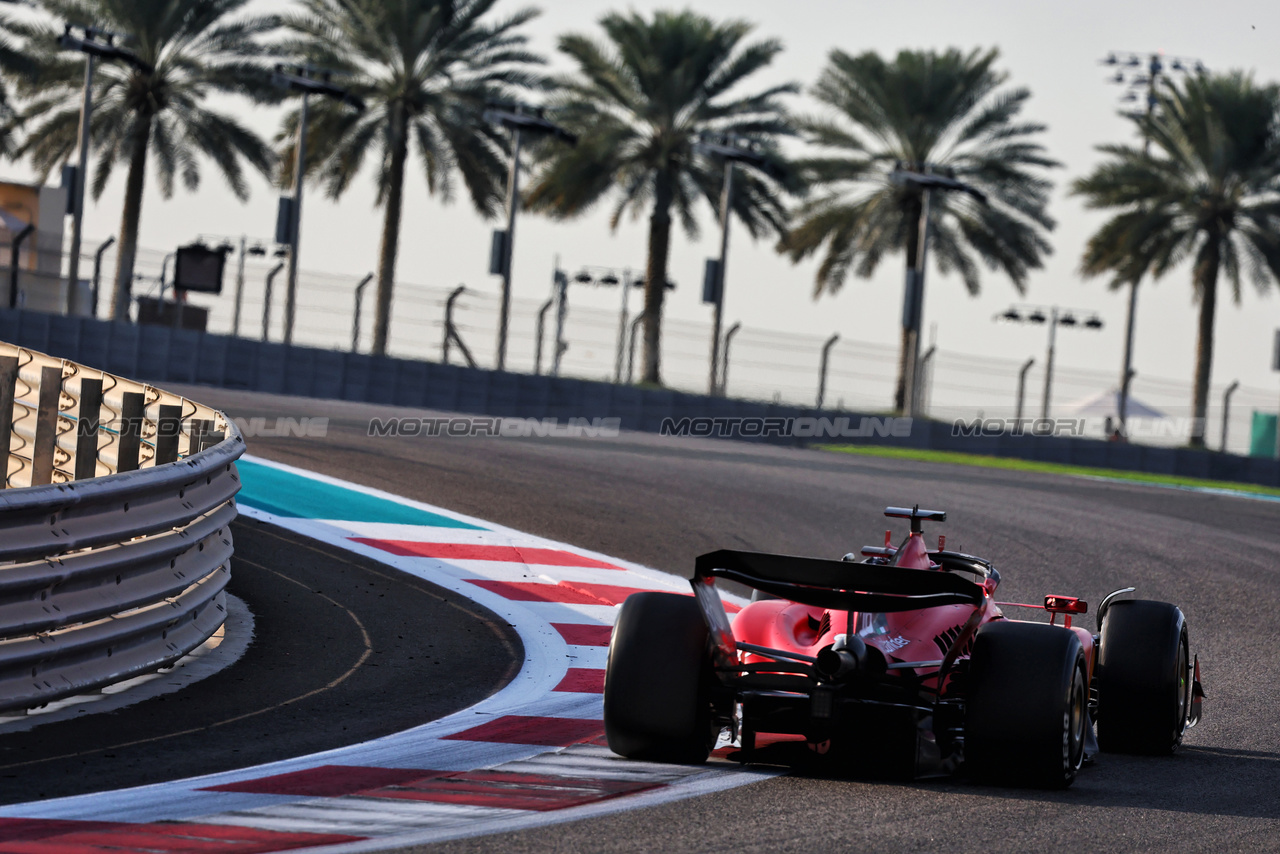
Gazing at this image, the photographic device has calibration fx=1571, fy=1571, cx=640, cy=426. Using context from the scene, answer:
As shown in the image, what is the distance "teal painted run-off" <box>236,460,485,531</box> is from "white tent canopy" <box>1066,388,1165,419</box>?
20272 mm

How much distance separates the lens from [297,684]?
684cm

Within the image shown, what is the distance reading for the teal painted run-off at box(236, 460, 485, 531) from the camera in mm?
11630

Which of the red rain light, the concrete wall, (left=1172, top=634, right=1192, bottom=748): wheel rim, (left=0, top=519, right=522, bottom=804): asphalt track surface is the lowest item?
(left=0, top=519, right=522, bottom=804): asphalt track surface

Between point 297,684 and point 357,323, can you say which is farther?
point 357,323

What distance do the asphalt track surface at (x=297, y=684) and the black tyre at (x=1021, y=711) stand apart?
2206 millimetres

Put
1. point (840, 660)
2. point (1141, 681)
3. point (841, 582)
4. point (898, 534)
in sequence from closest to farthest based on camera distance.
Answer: point (840, 660) → point (841, 582) → point (1141, 681) → point (898, 534)

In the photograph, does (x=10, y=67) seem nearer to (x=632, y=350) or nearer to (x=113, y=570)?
(x=632, y=350)

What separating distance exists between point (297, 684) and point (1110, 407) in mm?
39013

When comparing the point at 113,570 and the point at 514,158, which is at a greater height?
the point at 514,158

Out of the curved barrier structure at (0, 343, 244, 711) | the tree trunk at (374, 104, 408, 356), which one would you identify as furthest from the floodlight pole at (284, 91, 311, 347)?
the curved barrier structure at (0, 343, 244, 711)

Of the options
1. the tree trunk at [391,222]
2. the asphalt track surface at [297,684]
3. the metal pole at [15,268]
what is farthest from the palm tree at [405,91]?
the asphalt track surface at [297,684]

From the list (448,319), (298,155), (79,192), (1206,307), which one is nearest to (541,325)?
(448,319)

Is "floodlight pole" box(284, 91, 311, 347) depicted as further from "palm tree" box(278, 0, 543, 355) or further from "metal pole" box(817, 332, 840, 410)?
"metal pole" box(817, 332, 840, 410)

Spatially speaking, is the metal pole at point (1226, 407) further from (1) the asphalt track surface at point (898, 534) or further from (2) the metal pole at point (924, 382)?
(1) the asphalt track surface at point (898, 534)
